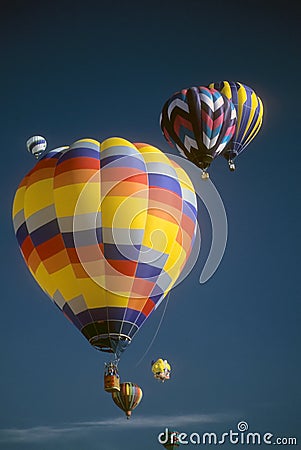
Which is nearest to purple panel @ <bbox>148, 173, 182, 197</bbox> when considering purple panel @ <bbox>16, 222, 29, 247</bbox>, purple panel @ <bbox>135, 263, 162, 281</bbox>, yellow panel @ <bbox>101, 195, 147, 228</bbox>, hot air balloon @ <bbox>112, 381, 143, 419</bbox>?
yellow panel @ <bbox>101, 195, 147, 228</bbox>

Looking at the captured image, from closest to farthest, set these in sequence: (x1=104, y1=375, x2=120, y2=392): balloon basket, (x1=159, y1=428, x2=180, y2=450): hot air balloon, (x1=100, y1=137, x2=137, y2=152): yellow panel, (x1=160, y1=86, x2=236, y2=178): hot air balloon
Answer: (x1=104, y1=375, x2=120, y2=392): balloon basket
(x1=100, y1=137, x2=137, y2=152): yellow panel
(x1=160, y1=86, x2=236, y2=178): hot air balloon
(x1=159, y1=428, x2=180, y2=450): hot air balloon

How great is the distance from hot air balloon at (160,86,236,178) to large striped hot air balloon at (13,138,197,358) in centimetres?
65

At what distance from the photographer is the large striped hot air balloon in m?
16.0

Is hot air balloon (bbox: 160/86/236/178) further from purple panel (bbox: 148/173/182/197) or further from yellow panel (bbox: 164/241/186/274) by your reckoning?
yellow panel (bbox: 164/241/186/274)

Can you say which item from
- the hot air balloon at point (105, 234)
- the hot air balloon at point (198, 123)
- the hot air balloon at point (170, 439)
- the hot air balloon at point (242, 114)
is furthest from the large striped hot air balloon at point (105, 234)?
the hot air balloon at point (170, 439)

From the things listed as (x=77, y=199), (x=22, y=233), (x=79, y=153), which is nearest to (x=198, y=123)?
(x=79, y=153)

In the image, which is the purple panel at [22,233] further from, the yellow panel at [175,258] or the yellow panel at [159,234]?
the yellow panel at [175,258]

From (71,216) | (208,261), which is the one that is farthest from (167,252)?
(208,261)

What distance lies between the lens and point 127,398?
65.2ft

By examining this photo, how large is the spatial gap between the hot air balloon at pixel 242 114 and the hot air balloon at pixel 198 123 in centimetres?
70

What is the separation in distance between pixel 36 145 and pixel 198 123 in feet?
12.4

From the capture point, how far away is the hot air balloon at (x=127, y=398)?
1975 centimetres

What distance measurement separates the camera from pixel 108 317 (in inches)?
628

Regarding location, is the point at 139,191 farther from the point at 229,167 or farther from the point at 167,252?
the point at 229,167
